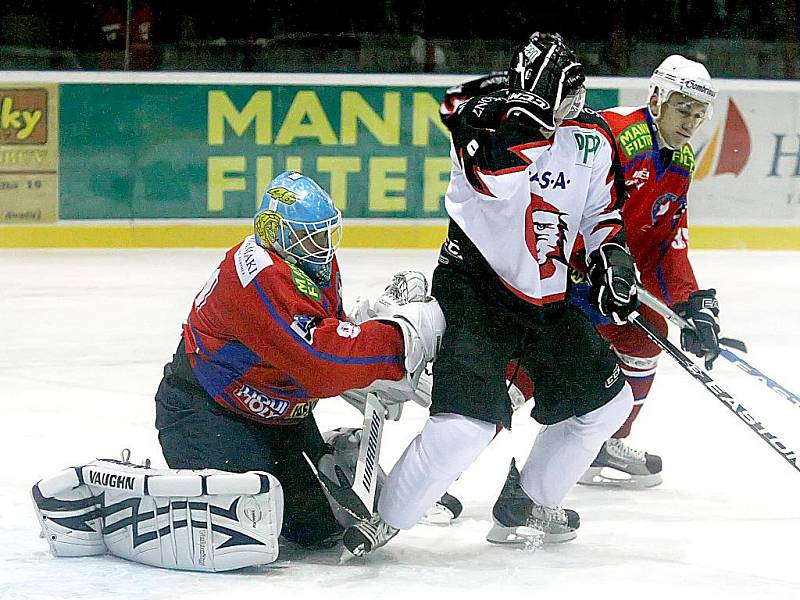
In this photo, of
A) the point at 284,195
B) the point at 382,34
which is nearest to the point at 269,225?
the point at 284,195

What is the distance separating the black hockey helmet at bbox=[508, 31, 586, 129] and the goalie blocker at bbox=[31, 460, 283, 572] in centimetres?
86

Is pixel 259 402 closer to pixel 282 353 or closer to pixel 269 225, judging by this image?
pixel 282 353

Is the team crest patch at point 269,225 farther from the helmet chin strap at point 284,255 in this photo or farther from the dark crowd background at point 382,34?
the dark crowd background at point 382,34

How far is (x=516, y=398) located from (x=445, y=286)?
1.69 ft

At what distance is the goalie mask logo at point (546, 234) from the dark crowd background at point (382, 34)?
4.42 metres

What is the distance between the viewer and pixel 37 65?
21.8ft

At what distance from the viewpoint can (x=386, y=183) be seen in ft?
22.3

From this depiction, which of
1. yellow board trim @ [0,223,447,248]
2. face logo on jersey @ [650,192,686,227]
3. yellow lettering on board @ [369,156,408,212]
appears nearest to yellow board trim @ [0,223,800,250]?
yellow board trim @ [0,223,447,248]

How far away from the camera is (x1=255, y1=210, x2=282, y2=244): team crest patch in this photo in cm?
254

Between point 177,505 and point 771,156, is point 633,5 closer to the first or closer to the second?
point 771,156

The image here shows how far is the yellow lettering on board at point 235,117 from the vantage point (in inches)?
264

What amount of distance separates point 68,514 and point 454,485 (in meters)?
1.02

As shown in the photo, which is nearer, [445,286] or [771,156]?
[445,286]

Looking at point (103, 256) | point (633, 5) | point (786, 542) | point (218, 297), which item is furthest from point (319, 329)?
point (633, 5)
